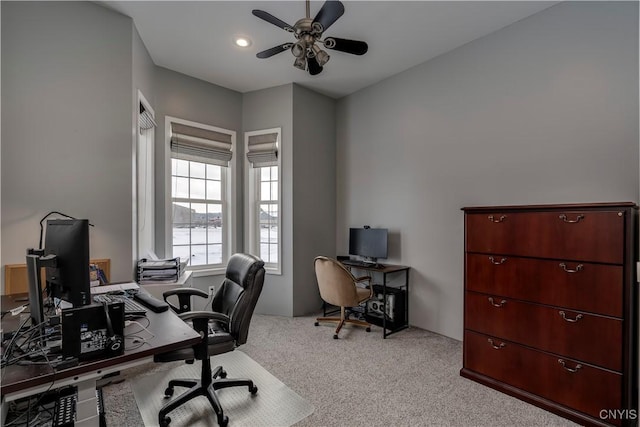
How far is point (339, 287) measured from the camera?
333cm

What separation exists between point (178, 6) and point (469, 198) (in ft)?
10.6

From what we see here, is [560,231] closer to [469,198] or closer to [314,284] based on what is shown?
[469,198]

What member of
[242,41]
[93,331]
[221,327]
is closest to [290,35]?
[242,41]

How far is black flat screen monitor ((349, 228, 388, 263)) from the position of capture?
3732 mm

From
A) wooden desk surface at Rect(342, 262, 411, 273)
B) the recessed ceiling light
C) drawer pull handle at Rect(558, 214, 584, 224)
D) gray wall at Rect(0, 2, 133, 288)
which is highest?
the recessed ceiling light

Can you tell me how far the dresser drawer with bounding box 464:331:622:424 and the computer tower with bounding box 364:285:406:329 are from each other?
1054 mm

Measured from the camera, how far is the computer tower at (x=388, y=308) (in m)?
3.52

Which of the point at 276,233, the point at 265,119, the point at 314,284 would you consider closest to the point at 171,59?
the point at 265,119

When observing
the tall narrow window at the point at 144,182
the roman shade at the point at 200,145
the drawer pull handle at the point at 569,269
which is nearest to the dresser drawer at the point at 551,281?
the drawer pull handle at the point at 569,269

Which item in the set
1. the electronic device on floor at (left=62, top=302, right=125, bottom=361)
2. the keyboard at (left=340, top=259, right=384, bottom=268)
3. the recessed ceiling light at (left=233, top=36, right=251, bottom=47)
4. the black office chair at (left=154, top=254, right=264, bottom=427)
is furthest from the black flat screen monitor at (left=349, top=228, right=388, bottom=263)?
the electronic device on floor at (left=62, top=302, right=125, bottom=361)

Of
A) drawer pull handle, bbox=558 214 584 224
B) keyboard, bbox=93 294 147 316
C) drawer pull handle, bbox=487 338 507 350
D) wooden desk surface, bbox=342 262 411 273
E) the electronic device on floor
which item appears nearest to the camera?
the electronic device on floor

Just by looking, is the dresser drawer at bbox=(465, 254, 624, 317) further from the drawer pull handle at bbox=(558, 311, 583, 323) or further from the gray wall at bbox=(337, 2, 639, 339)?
the gray wall at bbox=(337, 2, 639, 339)

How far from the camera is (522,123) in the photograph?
2721 millimetres

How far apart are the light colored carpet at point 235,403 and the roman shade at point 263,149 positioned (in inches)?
102
